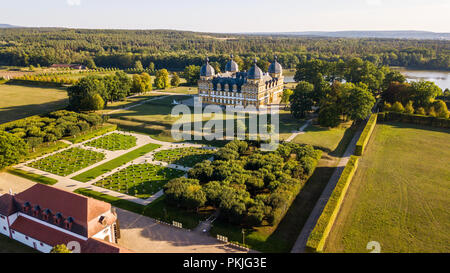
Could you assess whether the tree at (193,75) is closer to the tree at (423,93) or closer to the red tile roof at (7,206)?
the tree at (423,93)

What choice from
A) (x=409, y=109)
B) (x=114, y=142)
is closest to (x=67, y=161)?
(x=114, y=142)

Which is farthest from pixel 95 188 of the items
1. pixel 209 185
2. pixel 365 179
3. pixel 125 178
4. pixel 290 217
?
pixel 365 179

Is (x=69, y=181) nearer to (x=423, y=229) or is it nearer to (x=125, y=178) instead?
(x=125, y=178)

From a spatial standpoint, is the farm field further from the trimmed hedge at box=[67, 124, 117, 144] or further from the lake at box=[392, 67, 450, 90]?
the lake at box=[392, 67, 450, 90]

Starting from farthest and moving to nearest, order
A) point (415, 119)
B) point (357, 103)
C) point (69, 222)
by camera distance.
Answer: point (415, 119) → point (357, 103) → point (69, 222)

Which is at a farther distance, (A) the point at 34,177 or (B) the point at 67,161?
(B) the point at 67,161

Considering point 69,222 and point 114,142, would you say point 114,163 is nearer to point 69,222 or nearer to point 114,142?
point 114,142
